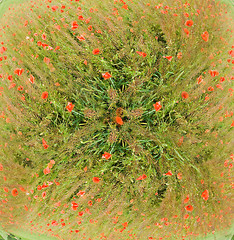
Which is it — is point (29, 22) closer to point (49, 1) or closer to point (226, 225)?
point (49, 1)

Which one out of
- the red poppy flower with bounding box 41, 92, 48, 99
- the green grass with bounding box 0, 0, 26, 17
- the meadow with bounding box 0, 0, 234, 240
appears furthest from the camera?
the green grass with bounding box 0, 0, 26, 17

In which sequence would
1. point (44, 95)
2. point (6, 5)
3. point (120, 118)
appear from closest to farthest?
point (44, 95), point (120, 118), point (6, 5)

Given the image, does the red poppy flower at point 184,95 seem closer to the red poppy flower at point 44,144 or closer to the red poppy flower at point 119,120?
the red poppy flower at point 119,120

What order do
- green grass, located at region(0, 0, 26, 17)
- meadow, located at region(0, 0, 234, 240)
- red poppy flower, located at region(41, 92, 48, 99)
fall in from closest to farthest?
red poppy flower, located at region(41, 92, 48, 99), meadow, located at region(0, 0, 234, 240), green grass, located at region(0, 0, 26, 17)

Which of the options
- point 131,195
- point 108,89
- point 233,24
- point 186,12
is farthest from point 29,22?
point 233,24

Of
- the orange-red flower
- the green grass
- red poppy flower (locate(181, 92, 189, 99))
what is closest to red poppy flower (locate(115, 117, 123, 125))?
the orange-red flower

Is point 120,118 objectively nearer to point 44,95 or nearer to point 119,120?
point 119,120

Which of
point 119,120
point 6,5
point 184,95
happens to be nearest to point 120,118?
point 119,120

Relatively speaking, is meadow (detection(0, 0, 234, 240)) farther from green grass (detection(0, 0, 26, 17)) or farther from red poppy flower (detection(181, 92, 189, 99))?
green grass (detection(0, 0, 26, 17))
